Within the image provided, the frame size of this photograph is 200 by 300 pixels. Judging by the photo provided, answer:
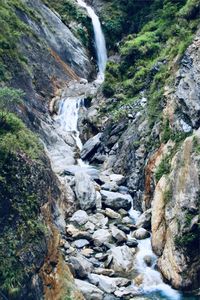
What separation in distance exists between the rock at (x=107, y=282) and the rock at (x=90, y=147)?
1358 cm

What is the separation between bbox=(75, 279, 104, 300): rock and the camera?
1741 centimetres

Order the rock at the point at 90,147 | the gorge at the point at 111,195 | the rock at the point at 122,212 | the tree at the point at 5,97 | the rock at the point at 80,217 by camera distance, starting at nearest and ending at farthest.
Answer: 1. the gorge at the point at 111,195
2. the tree at the point at 5,97
3. the rock at the point at 80,217
4. the rock at the point at 122,212
5. the rock at the point at 90,147

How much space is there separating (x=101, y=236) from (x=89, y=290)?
422 centimetres

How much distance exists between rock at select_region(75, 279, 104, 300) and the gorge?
0.16 ft

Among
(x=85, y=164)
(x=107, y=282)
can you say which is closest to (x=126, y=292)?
(x=107, y=282)

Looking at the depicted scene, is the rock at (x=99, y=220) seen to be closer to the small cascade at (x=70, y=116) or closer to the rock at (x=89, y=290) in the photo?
the rock at (x=89, y=290)

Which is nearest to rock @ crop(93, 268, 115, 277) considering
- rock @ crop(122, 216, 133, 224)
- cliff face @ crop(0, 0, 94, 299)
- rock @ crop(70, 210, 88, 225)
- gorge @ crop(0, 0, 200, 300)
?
gorge @ crop(0, 0, 200, 300)

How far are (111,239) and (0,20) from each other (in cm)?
1974

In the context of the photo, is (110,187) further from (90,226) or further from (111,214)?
(90,226)

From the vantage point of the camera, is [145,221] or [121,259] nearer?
[121,259]

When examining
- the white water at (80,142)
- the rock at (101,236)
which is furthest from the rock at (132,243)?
the rock at (101,236)

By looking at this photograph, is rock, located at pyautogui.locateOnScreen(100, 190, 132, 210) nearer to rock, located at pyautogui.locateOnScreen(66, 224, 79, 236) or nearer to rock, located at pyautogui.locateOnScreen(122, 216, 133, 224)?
rock, located at pyautogui.locateOnScreen(122, 216, 133, 224)

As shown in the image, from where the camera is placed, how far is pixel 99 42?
5159 cm

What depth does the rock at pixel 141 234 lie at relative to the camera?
2180 centimetres
